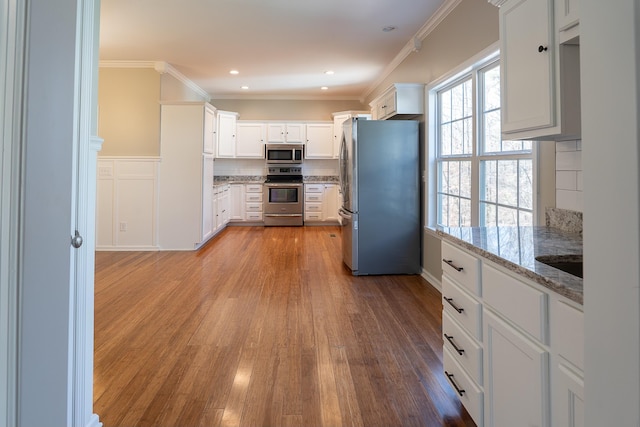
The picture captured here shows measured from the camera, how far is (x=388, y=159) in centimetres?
393

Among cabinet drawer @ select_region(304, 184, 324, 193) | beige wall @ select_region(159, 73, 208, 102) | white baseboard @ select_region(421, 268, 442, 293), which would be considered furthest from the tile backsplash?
cabinet drawer @ select_region(304, 184, 324, 193)

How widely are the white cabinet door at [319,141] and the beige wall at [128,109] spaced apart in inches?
126

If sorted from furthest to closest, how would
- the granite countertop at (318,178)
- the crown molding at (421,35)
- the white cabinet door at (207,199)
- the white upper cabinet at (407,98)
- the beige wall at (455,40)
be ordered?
the granite countertop at (318,178)
the white cabinet door at (207,199)
the white upper cabinet at (407,98)
the crown molding at (421,35)
the beige wall at (455,40)

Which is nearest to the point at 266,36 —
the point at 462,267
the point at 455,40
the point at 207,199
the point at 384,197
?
the point at 455,40

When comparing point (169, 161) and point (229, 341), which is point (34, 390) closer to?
point (229, 341)

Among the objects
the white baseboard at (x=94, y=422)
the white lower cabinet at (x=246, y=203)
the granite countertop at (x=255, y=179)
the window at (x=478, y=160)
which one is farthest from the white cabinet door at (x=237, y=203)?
the white baseboard at (x=94, y=422)

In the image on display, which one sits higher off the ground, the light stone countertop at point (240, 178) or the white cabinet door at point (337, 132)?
the white cabinet door at point (337, 132)

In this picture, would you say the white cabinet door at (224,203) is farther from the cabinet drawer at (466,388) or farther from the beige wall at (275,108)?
the cabinet drawer at (466,388)

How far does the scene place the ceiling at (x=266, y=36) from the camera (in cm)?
340

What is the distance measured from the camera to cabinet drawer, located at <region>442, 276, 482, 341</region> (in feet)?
4.59

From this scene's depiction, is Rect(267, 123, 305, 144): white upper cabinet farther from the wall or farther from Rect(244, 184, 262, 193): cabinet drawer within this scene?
the wall

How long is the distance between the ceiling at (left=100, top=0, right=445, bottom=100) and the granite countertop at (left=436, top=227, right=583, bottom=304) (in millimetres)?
2517

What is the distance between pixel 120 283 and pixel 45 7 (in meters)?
3.35

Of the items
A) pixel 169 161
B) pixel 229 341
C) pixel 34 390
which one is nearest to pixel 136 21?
pixel 169 161
